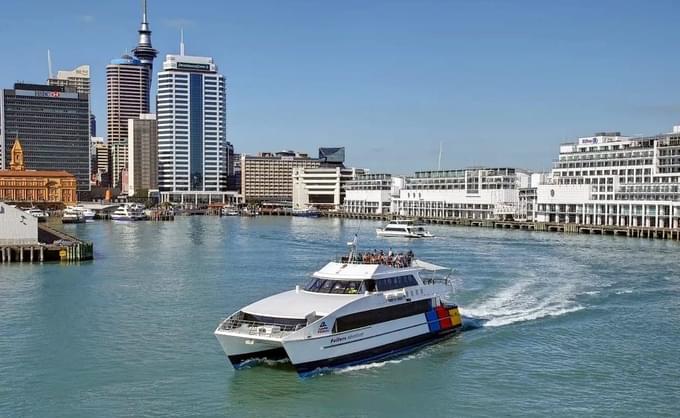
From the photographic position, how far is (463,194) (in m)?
128

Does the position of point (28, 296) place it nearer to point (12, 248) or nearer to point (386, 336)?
point (12, 248)

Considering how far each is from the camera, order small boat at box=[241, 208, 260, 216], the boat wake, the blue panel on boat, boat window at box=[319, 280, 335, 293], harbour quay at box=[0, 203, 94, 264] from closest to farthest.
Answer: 1. boat window at box=[319, 280, 335, 293]
2. the blue panel on boat
3. the boat wake
4. harbour quay at box=[0, 203, 94, 264]
5. small boat at box=[241, 208, 260, 216]

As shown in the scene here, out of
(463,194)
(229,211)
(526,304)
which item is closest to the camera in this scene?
(526,304)

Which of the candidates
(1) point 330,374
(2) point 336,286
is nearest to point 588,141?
(2) point 336,286

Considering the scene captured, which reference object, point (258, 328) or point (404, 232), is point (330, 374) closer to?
point (258, 328)

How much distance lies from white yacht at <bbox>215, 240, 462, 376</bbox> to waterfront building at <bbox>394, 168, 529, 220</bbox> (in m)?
93.4

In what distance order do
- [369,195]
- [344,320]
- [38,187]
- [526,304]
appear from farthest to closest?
[38,187]
[369,195]
[526,304]
[344,320]

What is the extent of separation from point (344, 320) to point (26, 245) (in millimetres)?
41028

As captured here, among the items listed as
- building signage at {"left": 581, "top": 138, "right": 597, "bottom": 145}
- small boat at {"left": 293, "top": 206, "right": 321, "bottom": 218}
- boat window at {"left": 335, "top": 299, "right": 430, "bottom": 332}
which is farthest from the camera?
small boat at {"left": 293, "top": 206, "right": 321, "bottom": 218}

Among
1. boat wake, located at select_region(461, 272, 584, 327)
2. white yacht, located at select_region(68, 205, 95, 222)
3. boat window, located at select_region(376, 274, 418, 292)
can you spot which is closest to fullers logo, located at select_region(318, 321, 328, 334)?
boat window, located at select_region(376, 274, 418, 292)

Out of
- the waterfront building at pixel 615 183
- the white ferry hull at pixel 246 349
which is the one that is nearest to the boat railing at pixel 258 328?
the white ferry hull at pixel 246 349

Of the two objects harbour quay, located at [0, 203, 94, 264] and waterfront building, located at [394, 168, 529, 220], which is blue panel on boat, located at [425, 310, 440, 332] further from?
waterfront building, located at [394, 168, 529, 220]

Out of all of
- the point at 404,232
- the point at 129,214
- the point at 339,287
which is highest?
the point at 339,287

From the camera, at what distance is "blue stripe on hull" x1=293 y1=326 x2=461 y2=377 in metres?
23.5
